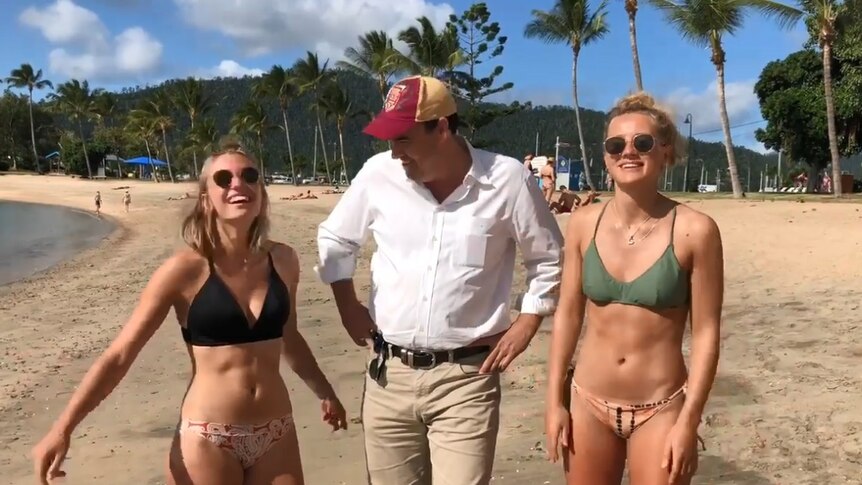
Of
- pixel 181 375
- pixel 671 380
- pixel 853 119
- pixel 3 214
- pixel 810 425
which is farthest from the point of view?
pixel 3 214

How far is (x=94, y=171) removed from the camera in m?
86.0

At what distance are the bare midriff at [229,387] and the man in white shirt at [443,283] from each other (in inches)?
21.4

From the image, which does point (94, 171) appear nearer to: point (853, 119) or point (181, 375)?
point (853, 119)

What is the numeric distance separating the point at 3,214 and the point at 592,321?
50.3 meters

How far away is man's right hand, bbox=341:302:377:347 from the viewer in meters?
3.10

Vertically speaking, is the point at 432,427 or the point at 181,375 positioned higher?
the point at 432,427

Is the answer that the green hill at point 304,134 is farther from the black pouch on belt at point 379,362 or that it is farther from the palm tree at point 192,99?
the black pouch on belt at point 379,362

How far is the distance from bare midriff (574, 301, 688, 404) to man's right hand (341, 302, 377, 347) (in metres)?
0.96

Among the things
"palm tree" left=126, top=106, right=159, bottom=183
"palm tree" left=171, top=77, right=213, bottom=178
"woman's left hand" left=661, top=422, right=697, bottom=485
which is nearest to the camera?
"woman's left hand" left=661, top=422, right=697, bottom=485

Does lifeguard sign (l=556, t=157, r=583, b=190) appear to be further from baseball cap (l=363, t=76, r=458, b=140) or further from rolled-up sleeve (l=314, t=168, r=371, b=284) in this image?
baseball cap (l=363, t=76, r=458, b=140)

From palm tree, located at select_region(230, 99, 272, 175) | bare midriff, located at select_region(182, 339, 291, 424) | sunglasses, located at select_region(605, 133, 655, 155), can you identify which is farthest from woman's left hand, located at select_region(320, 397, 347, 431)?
palm tree, located at select_region(230, 99, 272, 175)

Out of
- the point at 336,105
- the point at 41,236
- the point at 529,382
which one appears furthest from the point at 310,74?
the point at 529,382

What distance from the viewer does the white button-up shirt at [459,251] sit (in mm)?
2838

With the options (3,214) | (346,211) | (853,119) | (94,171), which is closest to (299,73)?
(3,214)
